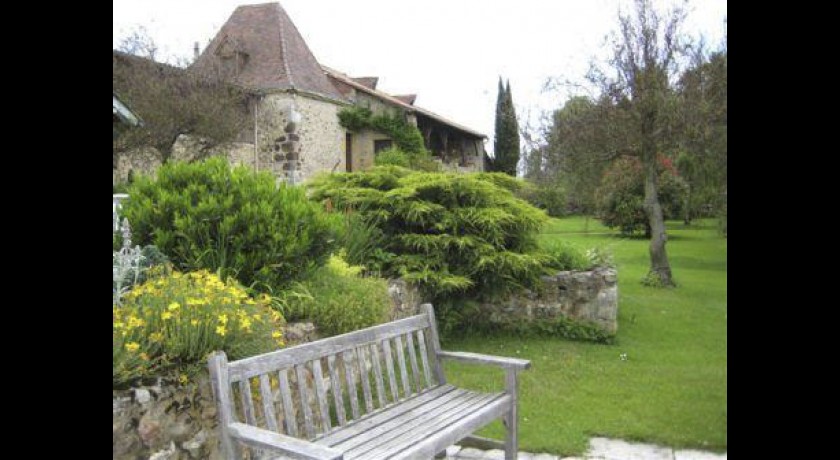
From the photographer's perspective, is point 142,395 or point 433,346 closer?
point 142,395

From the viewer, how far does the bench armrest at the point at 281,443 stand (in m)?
2.61

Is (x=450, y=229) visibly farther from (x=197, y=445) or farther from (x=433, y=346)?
(x=197, y=445)

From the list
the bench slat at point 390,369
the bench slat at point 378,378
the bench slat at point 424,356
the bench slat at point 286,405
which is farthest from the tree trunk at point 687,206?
the bench slat at point 286,405

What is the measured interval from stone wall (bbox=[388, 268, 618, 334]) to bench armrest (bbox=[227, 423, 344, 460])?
5.12 metres

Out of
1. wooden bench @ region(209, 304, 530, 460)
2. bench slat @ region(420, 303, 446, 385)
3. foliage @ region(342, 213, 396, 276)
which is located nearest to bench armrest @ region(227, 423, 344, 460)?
wooden bench @ region(209, 304, 530, 460)

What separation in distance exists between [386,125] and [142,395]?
21193mm

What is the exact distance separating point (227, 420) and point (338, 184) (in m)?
5.28

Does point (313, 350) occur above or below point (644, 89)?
below

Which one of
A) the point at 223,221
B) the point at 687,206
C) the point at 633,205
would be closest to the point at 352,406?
the point at 223,221

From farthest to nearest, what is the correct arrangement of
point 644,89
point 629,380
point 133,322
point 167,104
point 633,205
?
point 633,205 < point 167,104 < point 644,89 < point 629,380 < point 133,322

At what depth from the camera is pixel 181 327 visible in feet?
11.0

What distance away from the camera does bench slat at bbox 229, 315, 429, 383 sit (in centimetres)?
300
